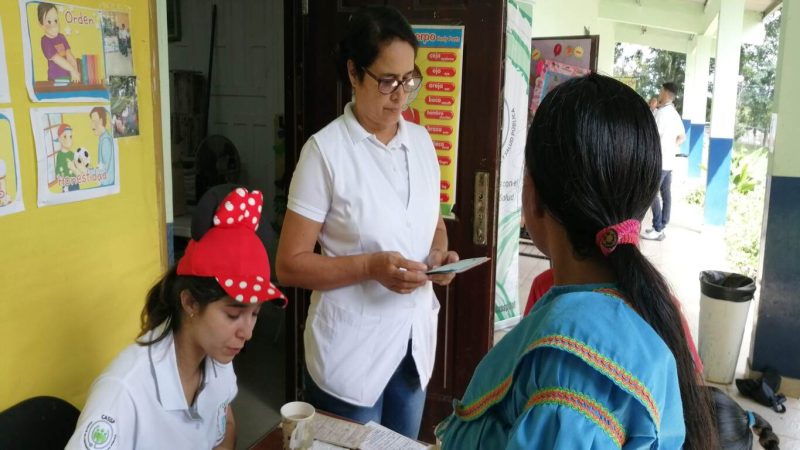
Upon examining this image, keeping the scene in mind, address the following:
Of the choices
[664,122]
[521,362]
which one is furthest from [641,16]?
[521,362]

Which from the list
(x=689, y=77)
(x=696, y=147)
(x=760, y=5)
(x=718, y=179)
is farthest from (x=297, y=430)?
(x=689, y=77)

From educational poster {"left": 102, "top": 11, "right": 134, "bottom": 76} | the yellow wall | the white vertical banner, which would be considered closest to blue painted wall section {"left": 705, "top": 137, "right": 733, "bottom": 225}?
the white vertical banner

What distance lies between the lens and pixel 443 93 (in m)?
2.75

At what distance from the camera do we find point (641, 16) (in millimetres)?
13820

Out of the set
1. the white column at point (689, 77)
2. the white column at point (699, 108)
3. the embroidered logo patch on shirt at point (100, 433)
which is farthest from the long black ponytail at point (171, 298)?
the white column at point (689, 77)

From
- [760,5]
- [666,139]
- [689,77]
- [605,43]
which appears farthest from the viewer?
[689,77]

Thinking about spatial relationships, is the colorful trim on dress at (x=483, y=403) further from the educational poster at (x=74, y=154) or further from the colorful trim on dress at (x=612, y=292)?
the educational poster at (x=74, y=154)

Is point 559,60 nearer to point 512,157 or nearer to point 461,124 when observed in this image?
point 512,157

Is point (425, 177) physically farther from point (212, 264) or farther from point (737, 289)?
point (737, 289)

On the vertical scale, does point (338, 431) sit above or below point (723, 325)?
above

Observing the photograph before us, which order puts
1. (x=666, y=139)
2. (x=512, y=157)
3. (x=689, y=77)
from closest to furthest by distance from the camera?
1. (x=512, y=157)
2. (x=666, y=139)
3. (x=689, y=77)

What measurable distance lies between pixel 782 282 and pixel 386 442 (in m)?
3.20

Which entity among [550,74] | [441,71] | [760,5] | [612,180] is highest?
[760,5]

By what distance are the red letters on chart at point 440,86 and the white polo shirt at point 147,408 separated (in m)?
1.64
